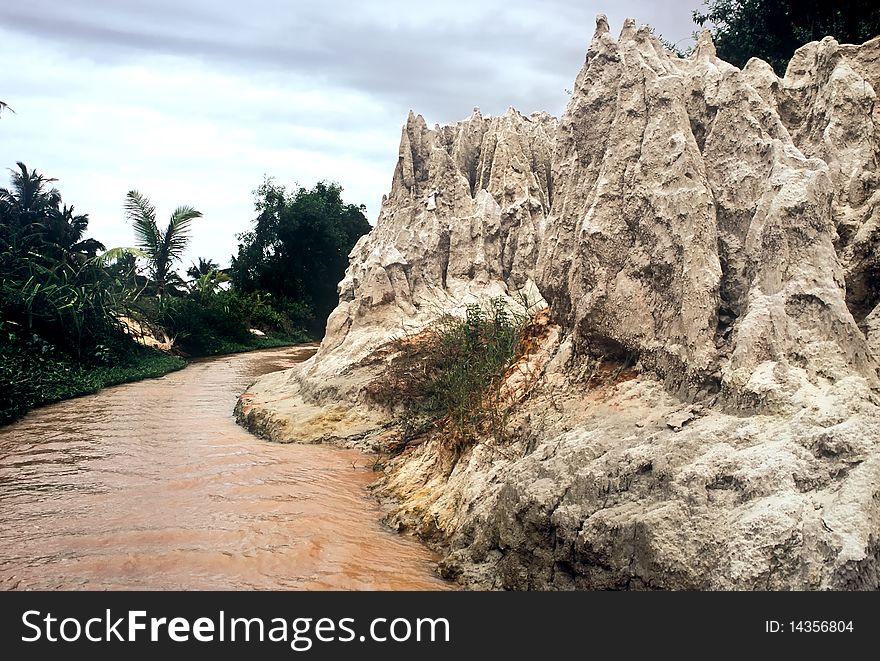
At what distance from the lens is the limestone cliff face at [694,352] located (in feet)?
10.7

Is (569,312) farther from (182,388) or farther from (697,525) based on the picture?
(182,388)

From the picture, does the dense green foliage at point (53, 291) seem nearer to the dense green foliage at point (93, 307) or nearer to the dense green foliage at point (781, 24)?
the dense green foliage at point (93, 307)

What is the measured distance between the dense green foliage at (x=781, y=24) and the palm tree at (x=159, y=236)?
1773 cm

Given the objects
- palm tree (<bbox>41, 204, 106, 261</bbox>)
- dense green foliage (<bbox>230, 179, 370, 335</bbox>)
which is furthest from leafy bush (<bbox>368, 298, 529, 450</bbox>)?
dense green foliage (<bbox>230, 179, 370, 335</bbox>)

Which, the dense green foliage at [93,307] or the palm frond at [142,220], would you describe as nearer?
the dense green foliage at [93,307]

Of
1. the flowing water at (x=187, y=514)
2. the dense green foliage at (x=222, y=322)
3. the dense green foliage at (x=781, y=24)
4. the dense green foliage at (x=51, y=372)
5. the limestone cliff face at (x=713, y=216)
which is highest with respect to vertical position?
the dense green foliage at (x=781, y=24)

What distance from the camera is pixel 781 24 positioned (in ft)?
44.7

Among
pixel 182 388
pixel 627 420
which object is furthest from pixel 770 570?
pixel 182 388

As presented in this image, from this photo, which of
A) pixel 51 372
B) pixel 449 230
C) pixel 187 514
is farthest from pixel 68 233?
pixel 187 514

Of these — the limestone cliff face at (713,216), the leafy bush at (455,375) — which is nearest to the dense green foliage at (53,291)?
the leafy bush at (455,375)

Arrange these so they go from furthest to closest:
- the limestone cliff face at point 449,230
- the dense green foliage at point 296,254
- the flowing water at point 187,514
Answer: the dense green foliage at point 296,254 → the limestone cliff face at point 449,230 → the flowing water at point 187,514

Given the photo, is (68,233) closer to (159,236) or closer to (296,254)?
(159,236)

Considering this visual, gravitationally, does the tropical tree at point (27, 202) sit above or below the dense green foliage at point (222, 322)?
above

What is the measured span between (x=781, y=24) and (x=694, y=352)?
472 inches
